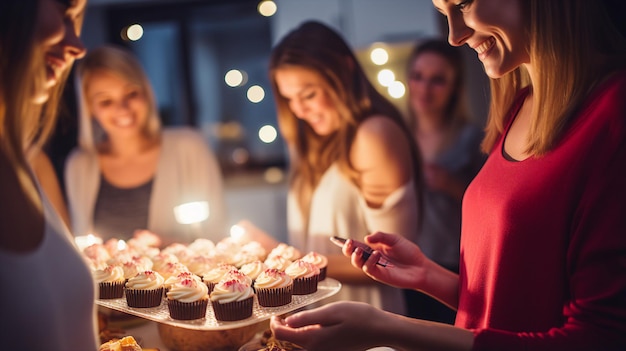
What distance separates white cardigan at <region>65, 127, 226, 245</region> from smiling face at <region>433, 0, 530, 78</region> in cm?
195

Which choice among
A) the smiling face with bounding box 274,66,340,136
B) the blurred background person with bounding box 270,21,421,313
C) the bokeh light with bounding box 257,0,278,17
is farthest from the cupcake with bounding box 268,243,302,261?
the bokeh light with bounding box 257,0,278,17

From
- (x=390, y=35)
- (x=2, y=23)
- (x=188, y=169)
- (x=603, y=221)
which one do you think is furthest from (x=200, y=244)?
(x=390, y=35)

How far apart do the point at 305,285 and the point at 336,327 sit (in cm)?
64

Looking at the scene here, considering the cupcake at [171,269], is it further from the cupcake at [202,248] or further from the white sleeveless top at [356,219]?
the white sleeveless top at [356,219]

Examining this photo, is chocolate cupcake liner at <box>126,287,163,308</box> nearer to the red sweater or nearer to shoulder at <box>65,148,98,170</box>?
the red sweater

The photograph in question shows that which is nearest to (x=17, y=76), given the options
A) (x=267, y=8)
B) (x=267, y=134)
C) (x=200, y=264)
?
(x=200, y=264)

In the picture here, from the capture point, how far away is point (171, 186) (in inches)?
117

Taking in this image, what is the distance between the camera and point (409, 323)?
116 cm

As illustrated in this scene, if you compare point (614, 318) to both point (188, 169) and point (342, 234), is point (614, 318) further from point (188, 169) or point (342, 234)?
point (188, 169)

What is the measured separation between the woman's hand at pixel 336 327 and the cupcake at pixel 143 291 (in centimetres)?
66

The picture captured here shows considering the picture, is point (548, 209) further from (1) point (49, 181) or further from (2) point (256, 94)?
(2) point (256, 94)

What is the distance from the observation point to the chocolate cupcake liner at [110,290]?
1.77 m

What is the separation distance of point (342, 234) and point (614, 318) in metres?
1.52

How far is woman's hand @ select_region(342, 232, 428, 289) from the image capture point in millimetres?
1560
